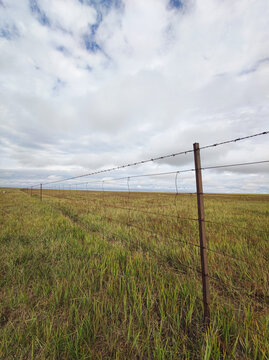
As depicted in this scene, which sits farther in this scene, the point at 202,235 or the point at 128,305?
the point at 128,305

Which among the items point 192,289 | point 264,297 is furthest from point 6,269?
point 264,297

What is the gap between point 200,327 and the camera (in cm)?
192

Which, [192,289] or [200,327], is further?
[192,289]

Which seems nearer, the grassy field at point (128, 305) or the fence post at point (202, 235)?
→ the grassy field at point (128, 305)

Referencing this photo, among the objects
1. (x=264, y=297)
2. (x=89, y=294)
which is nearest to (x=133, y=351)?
(x=89, y=294)

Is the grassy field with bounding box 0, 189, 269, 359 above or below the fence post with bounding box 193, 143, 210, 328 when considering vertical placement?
below

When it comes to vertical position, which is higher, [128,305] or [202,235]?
[202,235]

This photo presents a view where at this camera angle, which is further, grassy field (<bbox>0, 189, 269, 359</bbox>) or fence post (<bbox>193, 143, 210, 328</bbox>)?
fence post (<bbox>193, 143, 210, 328</bbox>)

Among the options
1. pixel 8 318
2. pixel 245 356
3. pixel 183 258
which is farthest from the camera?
pixel 183 258

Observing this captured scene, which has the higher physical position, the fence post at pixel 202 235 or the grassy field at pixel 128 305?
the fence post at pixel 202 235

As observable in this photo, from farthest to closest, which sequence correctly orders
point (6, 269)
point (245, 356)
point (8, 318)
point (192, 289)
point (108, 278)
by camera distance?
point (6, 269) < point (108, 278) < point (192, 289) < point (8, 318) < point (245, 356)

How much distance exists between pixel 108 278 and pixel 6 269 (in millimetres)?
2095

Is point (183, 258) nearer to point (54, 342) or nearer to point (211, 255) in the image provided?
point (211, 255)

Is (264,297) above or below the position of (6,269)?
below
